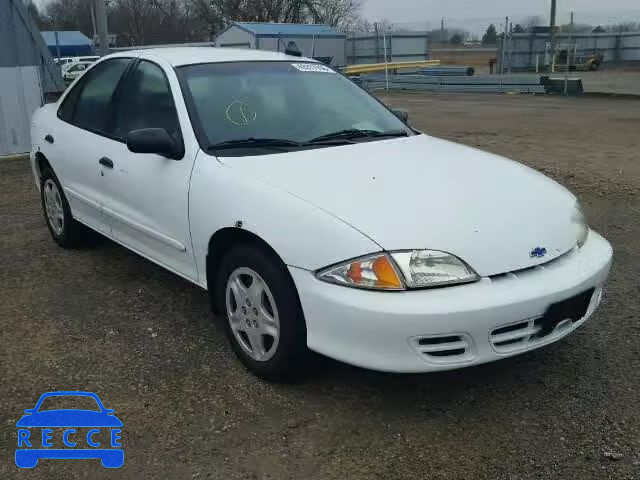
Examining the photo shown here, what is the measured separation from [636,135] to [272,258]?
34.9 feet

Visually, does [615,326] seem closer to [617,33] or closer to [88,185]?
[88,185]

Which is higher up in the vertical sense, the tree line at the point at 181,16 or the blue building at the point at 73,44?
the tree line at the point at 181,16

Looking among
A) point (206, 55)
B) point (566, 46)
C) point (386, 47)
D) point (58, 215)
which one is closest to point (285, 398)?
point (206, 55)

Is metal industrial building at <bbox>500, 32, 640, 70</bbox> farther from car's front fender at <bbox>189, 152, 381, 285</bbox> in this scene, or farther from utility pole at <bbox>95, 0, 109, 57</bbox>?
car's front fender at <bbox>189, 152, 381, 285</bbox>

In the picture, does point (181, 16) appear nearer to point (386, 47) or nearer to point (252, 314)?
point (386, 47)

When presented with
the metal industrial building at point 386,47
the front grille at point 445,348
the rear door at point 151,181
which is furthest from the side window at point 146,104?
the metal industrial building at point 386,47

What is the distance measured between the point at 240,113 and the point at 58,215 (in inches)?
91.9

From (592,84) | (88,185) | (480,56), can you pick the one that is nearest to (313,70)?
(88,185)

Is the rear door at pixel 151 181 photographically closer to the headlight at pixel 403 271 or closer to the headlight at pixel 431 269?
the headlight at pixel 403 271

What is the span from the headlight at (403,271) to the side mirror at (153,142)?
1.36 metres

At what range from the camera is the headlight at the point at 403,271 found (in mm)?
2691

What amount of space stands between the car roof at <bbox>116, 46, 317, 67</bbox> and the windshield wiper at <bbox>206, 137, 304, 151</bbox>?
79 cm

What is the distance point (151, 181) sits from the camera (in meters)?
3.81

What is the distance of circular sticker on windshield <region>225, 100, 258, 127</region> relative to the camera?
Result: 147 inches
